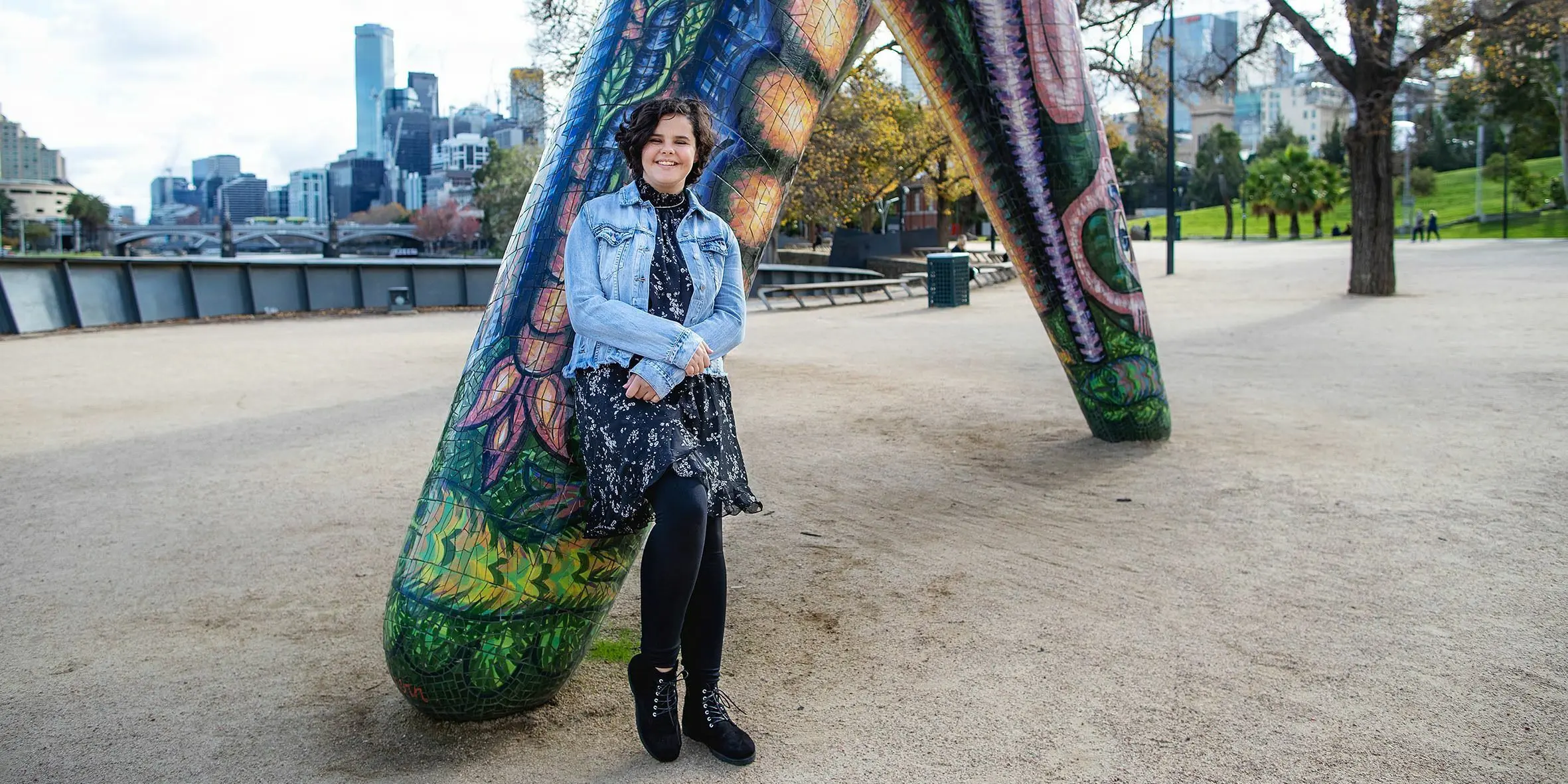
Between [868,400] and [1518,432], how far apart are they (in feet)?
14.2

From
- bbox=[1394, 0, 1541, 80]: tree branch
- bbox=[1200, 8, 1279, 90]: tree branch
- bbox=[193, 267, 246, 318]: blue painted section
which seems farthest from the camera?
bbox=[193, 267, 246, 318]: blue painted section

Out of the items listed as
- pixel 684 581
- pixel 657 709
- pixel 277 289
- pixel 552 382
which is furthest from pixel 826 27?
pixel 277 289

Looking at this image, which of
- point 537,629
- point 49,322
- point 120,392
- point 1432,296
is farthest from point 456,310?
point 537,629

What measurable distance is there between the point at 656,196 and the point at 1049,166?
357 cm

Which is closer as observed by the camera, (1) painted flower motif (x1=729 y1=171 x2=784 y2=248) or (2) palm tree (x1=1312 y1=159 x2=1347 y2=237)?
(1) painted flower motif (x1=729 y1=171 x2=784 y2=248)

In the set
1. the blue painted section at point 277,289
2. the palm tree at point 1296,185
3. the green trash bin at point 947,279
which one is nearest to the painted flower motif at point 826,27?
the green trash bin at point 947,279

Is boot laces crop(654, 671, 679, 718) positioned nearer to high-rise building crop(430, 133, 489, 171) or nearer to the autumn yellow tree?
the autumn yellow tree

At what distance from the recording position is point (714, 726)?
2996 millimetres

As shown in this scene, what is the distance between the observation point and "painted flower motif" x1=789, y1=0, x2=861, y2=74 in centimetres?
368

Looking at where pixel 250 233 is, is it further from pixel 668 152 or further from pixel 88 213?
pixel 668 152

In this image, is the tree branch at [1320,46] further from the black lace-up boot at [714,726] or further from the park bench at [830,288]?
the black lace-up boot at [714,726]

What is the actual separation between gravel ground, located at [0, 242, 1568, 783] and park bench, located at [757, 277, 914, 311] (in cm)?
1061

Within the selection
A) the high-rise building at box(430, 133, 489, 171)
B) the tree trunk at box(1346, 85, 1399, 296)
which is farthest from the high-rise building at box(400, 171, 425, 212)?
the tree trunk at box(1346, 85, 1399, 296)

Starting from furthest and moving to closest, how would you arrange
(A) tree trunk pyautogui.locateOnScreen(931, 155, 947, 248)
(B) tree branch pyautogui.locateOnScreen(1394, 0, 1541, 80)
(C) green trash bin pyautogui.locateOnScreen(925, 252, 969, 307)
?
(A) tree trunk pyautogui.locateOnScreen(931, 155, 947, 248), (C) green trash bin pyautogui.locateOnScreen(925, 252, 969, 307), (B) tree branch pyautogui.locateOnScreen(1394, 0, 1541, 80)
